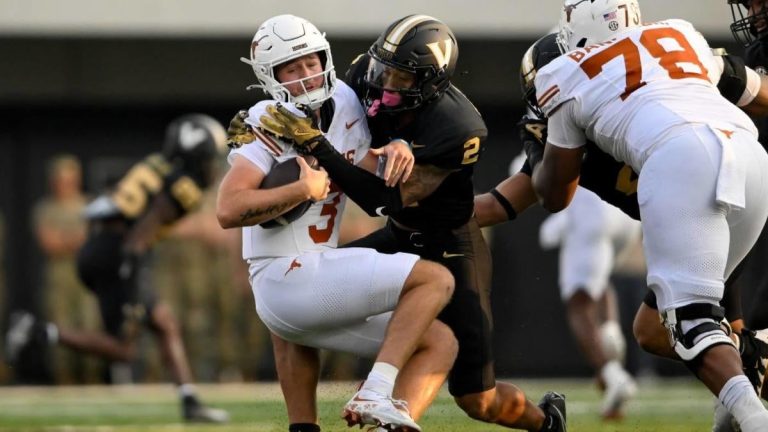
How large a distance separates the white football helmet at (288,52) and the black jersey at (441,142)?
254 millimetres

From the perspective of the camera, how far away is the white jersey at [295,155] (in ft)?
17.7

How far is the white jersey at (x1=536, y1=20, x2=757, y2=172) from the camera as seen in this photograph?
17.2 ft

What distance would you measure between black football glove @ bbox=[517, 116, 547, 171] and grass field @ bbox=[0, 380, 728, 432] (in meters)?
1.37

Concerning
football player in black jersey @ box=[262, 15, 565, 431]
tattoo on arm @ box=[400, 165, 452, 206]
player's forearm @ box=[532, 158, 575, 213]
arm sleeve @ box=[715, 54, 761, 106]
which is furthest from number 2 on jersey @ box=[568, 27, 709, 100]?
tattoo on arm @ box=[400, 165, 452, 206]

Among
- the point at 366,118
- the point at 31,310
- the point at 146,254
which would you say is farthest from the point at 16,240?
the point at 366,118

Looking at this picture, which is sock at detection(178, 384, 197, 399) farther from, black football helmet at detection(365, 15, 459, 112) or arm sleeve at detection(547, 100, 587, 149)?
arm sleeve at detection(547, 100, 587, 149)

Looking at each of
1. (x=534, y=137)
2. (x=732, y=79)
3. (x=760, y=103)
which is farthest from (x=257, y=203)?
(x=760, y=103)

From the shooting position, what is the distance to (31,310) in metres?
14.2

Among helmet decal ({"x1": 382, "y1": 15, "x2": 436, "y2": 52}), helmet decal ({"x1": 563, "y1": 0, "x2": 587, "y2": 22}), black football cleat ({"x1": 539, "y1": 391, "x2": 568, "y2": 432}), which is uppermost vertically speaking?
helmet decal ({"x1": 563, "y1": 0, "x2": 587, "y2": 22})

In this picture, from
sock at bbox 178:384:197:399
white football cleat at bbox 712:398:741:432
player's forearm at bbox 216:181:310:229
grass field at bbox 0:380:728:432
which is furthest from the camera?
sock at bbox 178:384:197:399

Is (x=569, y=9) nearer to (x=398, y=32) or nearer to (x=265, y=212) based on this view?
(x=398, y=32)

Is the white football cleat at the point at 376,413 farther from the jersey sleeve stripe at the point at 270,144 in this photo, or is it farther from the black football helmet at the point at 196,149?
the black football helmet at the point at 196,149

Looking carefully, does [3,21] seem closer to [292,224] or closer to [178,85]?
[178,85]

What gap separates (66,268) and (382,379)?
9.14 m
